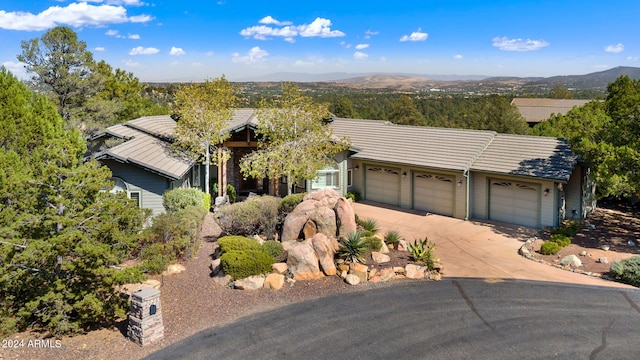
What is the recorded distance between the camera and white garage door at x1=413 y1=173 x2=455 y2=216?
2200 cm

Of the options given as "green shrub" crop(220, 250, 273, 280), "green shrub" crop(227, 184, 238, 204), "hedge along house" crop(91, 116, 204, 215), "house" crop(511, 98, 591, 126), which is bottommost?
"green shrub" crop(220, 250, 273, 280)

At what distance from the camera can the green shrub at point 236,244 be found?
14680 mm

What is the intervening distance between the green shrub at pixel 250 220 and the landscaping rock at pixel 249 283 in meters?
4.10

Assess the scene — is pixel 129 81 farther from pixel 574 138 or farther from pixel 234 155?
pixel 574 138

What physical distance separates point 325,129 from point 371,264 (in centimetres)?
1019

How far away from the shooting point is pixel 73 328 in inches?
394

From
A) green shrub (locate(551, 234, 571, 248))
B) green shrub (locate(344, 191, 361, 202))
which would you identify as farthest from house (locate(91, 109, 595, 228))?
green shrub (locate(551, 234, 571, 248))

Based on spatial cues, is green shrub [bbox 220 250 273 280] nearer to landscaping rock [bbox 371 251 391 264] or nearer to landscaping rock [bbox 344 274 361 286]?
landscaping rock [bbox 344 274 361 286]

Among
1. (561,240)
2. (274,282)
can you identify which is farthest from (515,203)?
(274,282)

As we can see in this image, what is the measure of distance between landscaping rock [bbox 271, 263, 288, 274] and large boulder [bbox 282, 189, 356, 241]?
2.49 metres

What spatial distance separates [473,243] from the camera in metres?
17.9

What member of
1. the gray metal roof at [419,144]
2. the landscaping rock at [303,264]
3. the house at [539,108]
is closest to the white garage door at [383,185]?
the gray metal roof at [419,144]

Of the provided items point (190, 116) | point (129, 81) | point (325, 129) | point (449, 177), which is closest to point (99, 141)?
point (190, 116)

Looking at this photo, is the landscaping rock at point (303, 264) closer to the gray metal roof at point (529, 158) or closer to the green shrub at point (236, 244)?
the green shrub at point (236, 244)
